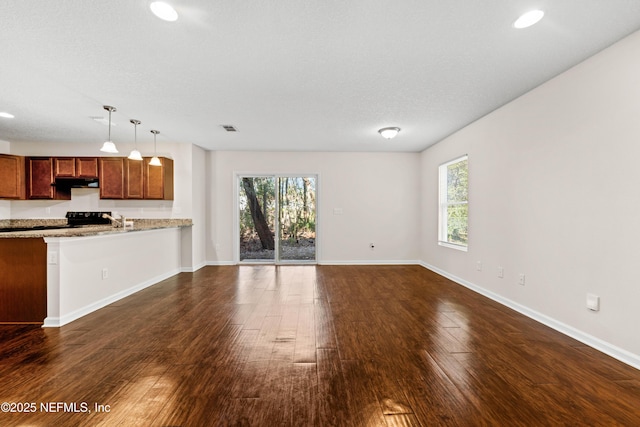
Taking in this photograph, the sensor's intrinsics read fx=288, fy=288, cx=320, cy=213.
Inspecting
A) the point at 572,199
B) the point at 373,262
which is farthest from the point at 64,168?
the point at 572,199

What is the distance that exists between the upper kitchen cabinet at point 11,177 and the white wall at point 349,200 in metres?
3.29

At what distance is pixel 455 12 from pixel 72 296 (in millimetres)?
4390

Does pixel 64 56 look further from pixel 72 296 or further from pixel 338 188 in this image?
pixel 338 188

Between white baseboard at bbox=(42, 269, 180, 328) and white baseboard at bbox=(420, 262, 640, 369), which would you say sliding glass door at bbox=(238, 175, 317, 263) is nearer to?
white baseboard at bbox=(42, 269, 180, 328)

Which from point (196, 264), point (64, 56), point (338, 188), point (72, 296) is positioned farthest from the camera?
point (338, 188)

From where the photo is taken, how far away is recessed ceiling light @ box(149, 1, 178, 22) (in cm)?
189

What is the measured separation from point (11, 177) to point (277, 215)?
15.9 ft

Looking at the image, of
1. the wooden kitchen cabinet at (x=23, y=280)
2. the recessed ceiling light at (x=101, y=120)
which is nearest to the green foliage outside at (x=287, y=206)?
the recessed ceiling light at (x=101, y=120)

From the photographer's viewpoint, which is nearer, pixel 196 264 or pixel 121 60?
pixel 121 60

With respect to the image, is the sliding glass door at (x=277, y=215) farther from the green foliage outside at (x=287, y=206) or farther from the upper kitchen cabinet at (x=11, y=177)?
the upper kitchen cabinet at (x=11, y=177)

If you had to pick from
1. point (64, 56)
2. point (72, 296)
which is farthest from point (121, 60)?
point (72, 296)

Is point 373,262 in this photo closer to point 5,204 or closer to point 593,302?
point 593,302

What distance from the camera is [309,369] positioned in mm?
2076

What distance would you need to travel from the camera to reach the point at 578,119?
8.73 feet
